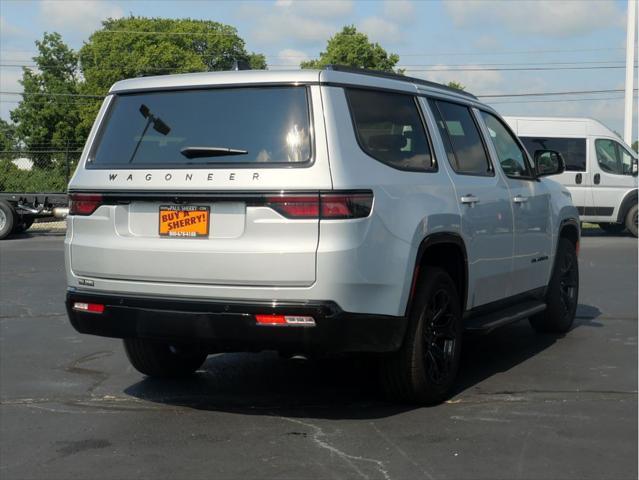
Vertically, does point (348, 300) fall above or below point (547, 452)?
above

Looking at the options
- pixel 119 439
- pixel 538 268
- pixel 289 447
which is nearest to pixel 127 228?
pixel 119 439

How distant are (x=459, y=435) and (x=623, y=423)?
39.1 inches

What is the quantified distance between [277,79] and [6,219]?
1795 centimetres

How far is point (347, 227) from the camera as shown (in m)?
4.97

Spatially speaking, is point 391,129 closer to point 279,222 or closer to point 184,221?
point 279,222

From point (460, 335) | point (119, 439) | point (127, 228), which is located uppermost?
point (127, 228)

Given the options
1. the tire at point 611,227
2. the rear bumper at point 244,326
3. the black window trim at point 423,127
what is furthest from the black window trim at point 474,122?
the tire at point 611,227

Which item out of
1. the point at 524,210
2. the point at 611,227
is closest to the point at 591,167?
the point at 611,227

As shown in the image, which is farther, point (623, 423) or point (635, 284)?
point (635, 284)

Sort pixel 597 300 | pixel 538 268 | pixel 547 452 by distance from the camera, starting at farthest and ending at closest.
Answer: pixel 597 300
pixel 538 268
pixel 547 452

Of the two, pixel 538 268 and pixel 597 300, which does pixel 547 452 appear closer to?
pixel 538 268

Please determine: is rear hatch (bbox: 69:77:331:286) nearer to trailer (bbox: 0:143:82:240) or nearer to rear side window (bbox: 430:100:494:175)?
rear side window (bbox: 430:100:494:175)

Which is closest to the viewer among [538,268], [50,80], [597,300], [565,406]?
[565,406]

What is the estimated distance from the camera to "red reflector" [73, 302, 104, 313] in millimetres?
5477
